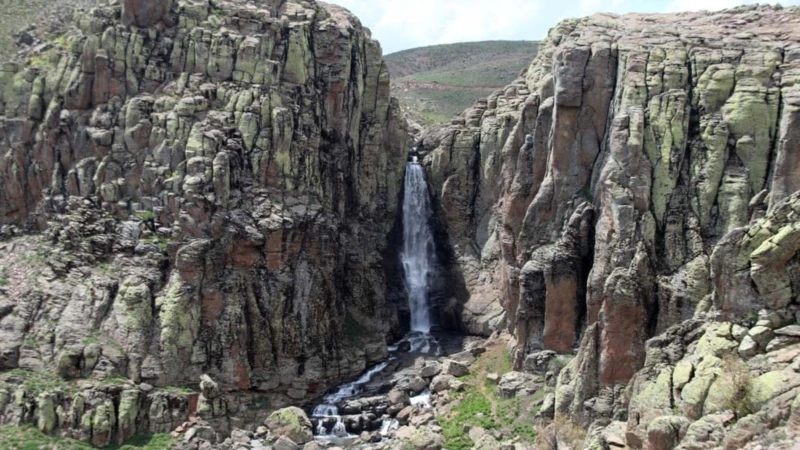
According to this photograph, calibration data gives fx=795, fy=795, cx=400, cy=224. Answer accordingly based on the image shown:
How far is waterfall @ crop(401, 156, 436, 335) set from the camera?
284ft

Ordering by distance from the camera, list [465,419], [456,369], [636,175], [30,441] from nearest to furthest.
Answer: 1. [636,175]
2. [30,441]
3. [465,419]
4. [456,369]

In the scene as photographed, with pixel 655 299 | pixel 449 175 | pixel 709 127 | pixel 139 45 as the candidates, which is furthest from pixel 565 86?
pixel 139 45

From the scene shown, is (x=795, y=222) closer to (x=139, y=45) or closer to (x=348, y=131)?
(x=348, y=131)

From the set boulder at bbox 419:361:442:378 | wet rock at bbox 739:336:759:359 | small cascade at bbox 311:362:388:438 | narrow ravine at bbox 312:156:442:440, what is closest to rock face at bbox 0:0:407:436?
small cascade at bbox 311:362:388:438

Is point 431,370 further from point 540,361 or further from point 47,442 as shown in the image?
point 47,442

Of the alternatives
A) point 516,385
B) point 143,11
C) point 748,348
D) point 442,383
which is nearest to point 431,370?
point 442,383

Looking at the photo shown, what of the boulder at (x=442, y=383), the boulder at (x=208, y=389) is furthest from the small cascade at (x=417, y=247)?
the boulder at (x=208, y=389)

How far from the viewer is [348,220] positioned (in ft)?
273

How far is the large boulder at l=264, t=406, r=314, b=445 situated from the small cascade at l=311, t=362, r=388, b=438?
157 cm

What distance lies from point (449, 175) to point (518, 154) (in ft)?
47.2

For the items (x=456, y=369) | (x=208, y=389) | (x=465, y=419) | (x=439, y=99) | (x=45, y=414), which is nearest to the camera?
(x=45, y=414)

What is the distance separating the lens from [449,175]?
86062mm

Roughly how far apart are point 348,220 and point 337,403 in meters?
20.6

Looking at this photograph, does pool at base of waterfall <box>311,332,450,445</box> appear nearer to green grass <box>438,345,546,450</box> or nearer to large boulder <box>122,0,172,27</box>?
green grass <box>438,345,546,450</box>
